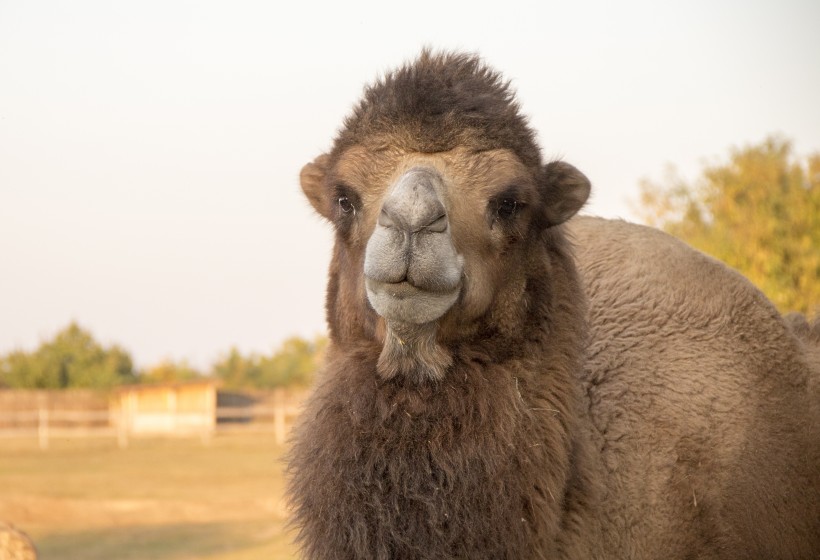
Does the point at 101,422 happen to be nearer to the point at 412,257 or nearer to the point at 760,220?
the point at 760,220

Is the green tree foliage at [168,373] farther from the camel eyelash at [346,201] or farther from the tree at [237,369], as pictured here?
the camel eyelash at [346,201]

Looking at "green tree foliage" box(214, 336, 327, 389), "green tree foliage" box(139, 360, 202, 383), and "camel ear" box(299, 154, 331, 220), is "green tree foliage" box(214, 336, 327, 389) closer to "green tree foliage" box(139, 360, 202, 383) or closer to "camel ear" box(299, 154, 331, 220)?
"green tree foliage" box(139, 360, 202, 383)

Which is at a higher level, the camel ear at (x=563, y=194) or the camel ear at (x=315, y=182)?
the camel ear at (x=315, y=182)

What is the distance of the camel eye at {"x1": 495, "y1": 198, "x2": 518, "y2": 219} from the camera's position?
4.38 m

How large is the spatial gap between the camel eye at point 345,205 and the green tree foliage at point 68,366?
57.4m

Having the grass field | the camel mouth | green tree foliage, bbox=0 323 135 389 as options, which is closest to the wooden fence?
the grass field

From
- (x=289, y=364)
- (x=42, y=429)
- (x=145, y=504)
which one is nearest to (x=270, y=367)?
(x=289, y=364)

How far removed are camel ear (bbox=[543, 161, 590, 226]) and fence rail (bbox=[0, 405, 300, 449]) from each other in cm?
3578

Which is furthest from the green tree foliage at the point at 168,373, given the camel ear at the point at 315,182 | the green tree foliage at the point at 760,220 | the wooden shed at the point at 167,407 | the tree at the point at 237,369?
the camel ear at the point at 315,182

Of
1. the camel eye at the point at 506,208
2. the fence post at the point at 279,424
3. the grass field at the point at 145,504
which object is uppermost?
the camel eye at the point at 506,208

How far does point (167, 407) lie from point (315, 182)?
44.1 meters

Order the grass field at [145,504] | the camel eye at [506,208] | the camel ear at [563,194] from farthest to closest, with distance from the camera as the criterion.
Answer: the grass field at [145,504], the camel ear at [563,194], the camel eye at [506,208]

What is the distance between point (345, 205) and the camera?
4.51m

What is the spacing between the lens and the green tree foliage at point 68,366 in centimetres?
6000
